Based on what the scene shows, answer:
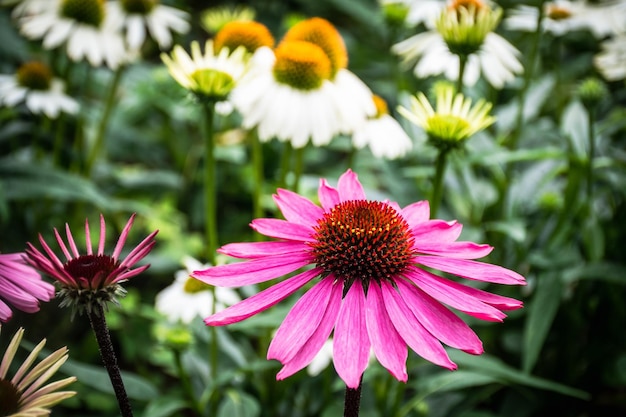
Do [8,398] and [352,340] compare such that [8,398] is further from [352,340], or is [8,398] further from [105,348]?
[352,340]

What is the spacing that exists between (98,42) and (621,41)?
1088mm

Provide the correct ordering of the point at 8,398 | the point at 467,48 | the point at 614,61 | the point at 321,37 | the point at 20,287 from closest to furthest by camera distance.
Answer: the point at 8,398, the point at 20,287, the point at 467,48, the point at 321,37, the point at 614,61

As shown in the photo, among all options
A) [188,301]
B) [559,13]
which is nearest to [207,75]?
[188,301]

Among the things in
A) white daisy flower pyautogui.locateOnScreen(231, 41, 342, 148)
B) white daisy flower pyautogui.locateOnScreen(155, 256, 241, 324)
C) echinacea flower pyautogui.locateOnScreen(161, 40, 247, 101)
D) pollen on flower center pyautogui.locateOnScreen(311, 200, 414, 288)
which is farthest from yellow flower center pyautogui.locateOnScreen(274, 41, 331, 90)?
pollen on flower center pyautogui.locateOnScreen(311, 200, 414, 288)

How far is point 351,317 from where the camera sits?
441mm

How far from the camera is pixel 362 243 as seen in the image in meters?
0.50

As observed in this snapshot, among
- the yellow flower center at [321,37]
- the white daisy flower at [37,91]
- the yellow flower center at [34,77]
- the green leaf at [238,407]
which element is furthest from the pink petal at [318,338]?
the yellow flower center at [34,77]

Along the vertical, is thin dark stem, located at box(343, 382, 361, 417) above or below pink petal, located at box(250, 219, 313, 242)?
below

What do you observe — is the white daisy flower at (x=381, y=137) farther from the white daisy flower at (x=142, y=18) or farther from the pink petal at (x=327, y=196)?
the white daisy flower at (x=142, y=18)

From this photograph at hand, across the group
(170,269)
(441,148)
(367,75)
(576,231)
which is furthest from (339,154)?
(441,148)

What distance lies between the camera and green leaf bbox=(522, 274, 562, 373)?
86 cm

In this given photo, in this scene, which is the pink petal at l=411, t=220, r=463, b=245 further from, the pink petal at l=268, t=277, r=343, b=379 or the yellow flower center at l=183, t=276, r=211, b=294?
the yellow flower center at l=183, t=276, r=211, b=294

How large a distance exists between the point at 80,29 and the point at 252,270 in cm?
98

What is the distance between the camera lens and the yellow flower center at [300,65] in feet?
2.87
